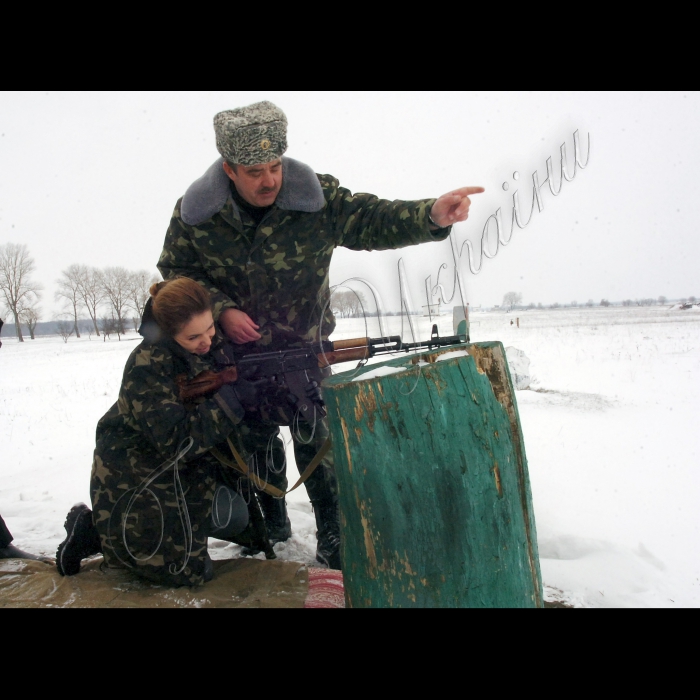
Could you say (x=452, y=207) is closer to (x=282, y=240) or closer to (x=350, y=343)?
(x=350, y=343)

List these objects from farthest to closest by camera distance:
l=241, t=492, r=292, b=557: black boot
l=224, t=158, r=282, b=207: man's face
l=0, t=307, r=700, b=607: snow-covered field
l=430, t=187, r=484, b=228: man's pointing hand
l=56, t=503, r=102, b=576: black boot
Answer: l=241, t=492, r=292, b=557: black boot
l=0, t=307, r=700, b=607: snow-covered field
l=56, t=503, r=102, b=576: black boot
l=224, t=158, r=282, b=207: man's face
l=430, t=187, r=484, b=228: man's pointing hand

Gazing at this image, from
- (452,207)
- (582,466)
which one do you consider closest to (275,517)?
(452,207)

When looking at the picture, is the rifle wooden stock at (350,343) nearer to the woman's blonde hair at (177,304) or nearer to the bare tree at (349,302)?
the bare tree at (349,302)

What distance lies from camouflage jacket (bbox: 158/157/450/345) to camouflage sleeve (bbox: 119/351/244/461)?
46cm

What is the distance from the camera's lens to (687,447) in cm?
471

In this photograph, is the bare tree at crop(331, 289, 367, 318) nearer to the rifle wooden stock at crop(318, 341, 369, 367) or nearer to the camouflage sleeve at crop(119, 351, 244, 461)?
the rifle wooden stock at crop(318, 341, 369, 367)

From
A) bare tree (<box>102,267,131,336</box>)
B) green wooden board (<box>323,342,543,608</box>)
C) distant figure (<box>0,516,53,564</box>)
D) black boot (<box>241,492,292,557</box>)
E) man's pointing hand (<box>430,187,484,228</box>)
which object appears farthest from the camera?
bare tree (<box>102,267,131,336</box>)

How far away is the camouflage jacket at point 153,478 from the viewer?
2.36 metres

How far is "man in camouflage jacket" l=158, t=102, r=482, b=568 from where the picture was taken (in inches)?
95.9

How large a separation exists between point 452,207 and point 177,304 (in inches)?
52.7

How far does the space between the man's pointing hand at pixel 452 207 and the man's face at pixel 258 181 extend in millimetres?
781

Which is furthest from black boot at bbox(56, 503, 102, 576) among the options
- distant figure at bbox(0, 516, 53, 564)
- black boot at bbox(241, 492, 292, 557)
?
black boot at bbox(241, 492, 292, 557)

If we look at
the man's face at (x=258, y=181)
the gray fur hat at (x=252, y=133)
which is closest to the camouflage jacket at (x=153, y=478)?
the man's face at (x=258, y=181)

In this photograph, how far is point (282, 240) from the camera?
9.00ft
